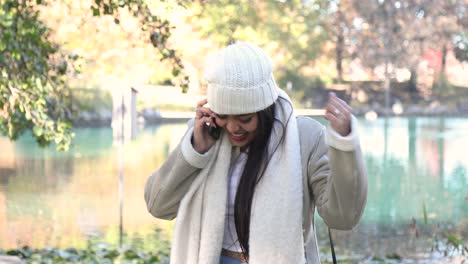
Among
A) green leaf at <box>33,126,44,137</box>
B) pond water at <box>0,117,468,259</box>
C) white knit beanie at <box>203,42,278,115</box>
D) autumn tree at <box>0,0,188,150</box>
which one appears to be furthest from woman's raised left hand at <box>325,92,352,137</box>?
pond water at <box>0,117,468,259</box>

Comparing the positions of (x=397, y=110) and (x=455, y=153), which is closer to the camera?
(x=455, y=153)

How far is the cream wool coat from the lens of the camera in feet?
6.39

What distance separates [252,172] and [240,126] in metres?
0.12

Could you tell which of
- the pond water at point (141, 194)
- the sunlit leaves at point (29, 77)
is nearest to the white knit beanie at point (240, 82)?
the sunlit leaves at point (29, 77)

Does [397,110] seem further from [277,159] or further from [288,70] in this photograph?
[277,159]

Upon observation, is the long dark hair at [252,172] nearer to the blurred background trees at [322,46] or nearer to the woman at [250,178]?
the woman at [250,178]

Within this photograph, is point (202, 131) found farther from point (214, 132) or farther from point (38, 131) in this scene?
point (38, 131)

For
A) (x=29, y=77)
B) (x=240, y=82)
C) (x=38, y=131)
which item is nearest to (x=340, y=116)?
(x=240, y=82)

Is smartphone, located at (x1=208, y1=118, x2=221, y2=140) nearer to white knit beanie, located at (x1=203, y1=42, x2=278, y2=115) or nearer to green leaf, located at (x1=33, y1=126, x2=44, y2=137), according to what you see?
white knit beanie, located at (x1=203, y1=42, x2=278, y2=115)

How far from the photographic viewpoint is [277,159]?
6.93 feet

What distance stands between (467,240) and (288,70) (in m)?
29.4

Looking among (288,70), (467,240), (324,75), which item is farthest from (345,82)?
(467,240)

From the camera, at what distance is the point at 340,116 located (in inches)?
75.9

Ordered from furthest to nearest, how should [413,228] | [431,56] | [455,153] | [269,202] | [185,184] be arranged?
[431,56] → [455,153] → [413,228] → [185,184] → [269,202]
